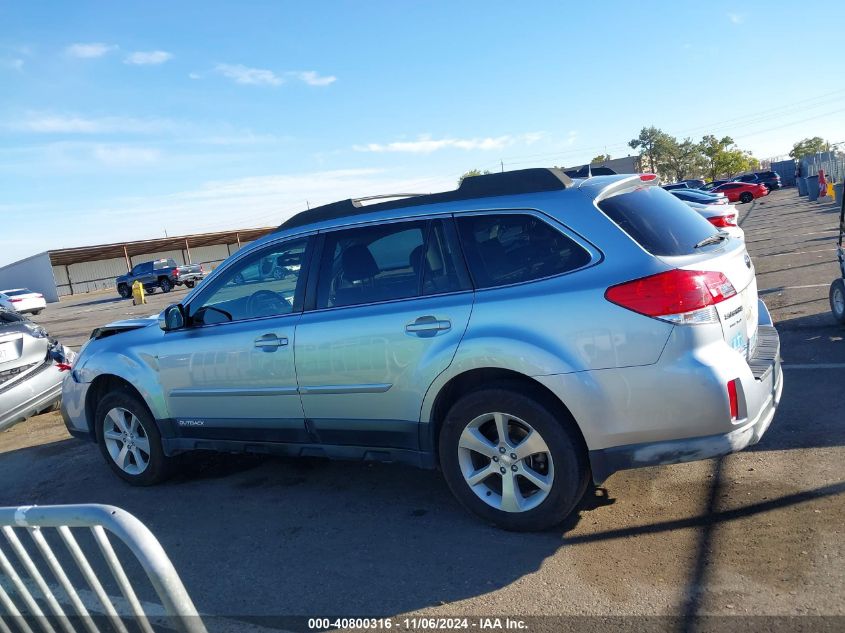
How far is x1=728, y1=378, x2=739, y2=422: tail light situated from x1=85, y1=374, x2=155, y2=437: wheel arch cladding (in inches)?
162

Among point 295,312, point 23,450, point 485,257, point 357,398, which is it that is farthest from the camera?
point 23,450

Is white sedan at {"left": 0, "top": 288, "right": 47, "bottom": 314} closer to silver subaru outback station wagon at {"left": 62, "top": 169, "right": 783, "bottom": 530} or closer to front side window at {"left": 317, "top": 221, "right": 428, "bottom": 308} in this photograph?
silver subaru outback station wagon at {"left": 62, "top": 169, "right": 783, "bottom": 530}

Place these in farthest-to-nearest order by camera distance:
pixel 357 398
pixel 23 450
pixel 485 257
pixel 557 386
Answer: pixel 23 450
pixel 357 398
pixel 485 257
pixel 557 386

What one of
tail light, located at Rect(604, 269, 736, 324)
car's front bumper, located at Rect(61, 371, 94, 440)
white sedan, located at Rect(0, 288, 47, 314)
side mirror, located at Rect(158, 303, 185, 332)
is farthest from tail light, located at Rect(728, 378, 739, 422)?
white sedan, located at Rect(0, 288, 47, 314)

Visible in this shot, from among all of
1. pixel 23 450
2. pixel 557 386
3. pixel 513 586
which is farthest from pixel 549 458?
pixel 23 450

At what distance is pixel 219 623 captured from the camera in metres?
3.44

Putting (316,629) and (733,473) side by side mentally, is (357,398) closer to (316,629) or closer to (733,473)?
(316,629)

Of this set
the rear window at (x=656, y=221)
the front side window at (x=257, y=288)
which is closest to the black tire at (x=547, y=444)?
the rear window at (x=656, y=221)

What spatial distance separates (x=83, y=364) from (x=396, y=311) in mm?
2940

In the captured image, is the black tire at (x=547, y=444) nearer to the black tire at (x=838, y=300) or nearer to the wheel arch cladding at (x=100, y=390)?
the wheel arch cladding at (x=100, y=390)

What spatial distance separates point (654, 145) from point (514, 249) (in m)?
97.2

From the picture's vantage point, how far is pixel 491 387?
12.8ft

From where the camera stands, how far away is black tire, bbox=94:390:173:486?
211 inches

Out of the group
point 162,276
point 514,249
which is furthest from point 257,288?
point 162,276
